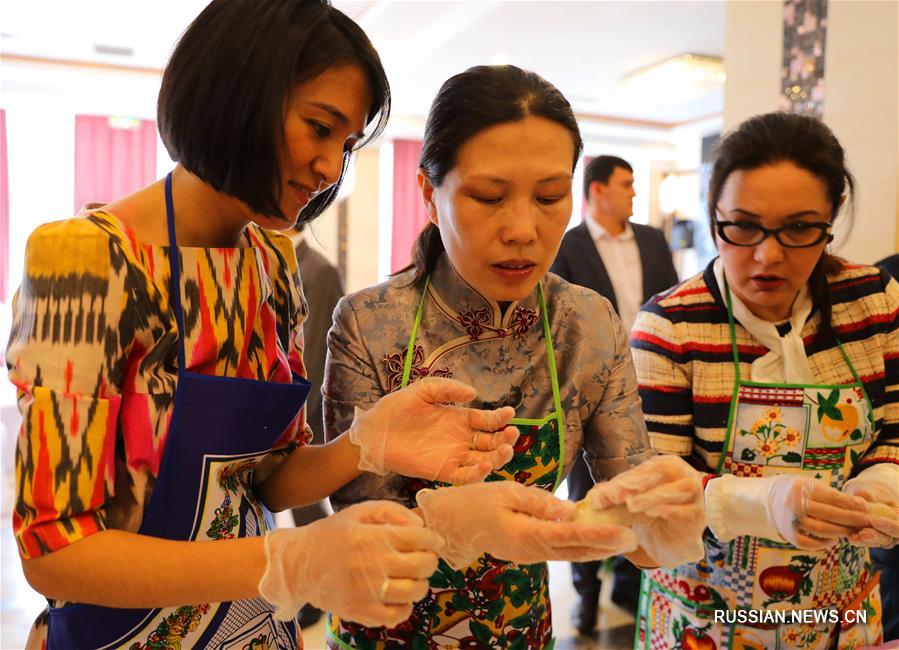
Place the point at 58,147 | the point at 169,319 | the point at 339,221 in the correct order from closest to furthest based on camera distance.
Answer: the point at 169,319 < the point at 58,147 < the point at 339,221

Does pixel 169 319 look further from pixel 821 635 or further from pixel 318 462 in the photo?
pixel 821 635

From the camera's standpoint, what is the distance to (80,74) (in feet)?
22.6

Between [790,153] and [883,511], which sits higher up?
[790,153]

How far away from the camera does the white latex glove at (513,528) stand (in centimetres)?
75

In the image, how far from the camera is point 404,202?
9.20m

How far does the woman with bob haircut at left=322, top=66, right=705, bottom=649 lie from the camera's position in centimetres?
103

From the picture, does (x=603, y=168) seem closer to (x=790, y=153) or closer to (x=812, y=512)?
(x=790, y=153)

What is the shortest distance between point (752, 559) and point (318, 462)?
2.59 feet

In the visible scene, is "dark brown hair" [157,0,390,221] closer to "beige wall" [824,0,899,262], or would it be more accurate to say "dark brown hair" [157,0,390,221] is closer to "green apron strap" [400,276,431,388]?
"green apron strap" [400,276,431,388]

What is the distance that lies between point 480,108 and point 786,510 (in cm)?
76

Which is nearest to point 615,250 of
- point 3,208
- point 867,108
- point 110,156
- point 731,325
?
point 867,108

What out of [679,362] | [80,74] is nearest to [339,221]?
[80,74]

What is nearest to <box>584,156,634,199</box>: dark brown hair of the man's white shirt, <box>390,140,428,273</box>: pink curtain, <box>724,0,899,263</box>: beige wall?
the man's white shirt

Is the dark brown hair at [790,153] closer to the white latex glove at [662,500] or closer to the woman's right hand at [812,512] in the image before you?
the woman's right hand at [812,512]
